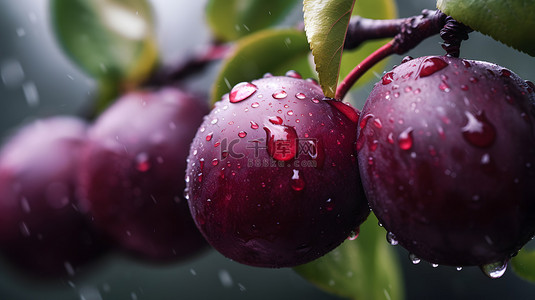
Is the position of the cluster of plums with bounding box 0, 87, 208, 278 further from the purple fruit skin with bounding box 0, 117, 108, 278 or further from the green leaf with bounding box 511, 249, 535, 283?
the green leaf with bounding box 511, 249, 535, 283

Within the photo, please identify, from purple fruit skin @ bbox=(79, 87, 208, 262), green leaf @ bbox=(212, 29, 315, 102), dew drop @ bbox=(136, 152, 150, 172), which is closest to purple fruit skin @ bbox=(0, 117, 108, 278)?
purple fruit skin @ bbox=(79, 87, 208, 262)

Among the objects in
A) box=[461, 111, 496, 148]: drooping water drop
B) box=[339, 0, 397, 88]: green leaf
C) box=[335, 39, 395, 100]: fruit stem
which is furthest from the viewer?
box=[339, 0, 397, 88]: green leaf

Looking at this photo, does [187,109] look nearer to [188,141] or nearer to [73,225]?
[188,141]

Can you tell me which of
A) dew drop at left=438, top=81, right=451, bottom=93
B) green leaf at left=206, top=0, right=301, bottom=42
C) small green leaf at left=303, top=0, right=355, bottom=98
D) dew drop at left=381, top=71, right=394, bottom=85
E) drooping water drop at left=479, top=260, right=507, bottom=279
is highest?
small green leaf at left=303, top=0, right=355, bottom=98

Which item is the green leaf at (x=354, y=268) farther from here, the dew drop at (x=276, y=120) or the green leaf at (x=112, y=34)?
the green leaf at (x=112, y=34)

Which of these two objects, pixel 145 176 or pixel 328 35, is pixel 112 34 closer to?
pixel 145 176

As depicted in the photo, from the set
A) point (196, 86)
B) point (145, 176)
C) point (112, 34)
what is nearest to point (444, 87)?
point (145, 176)

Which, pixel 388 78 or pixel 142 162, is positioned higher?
pixel 388 78
